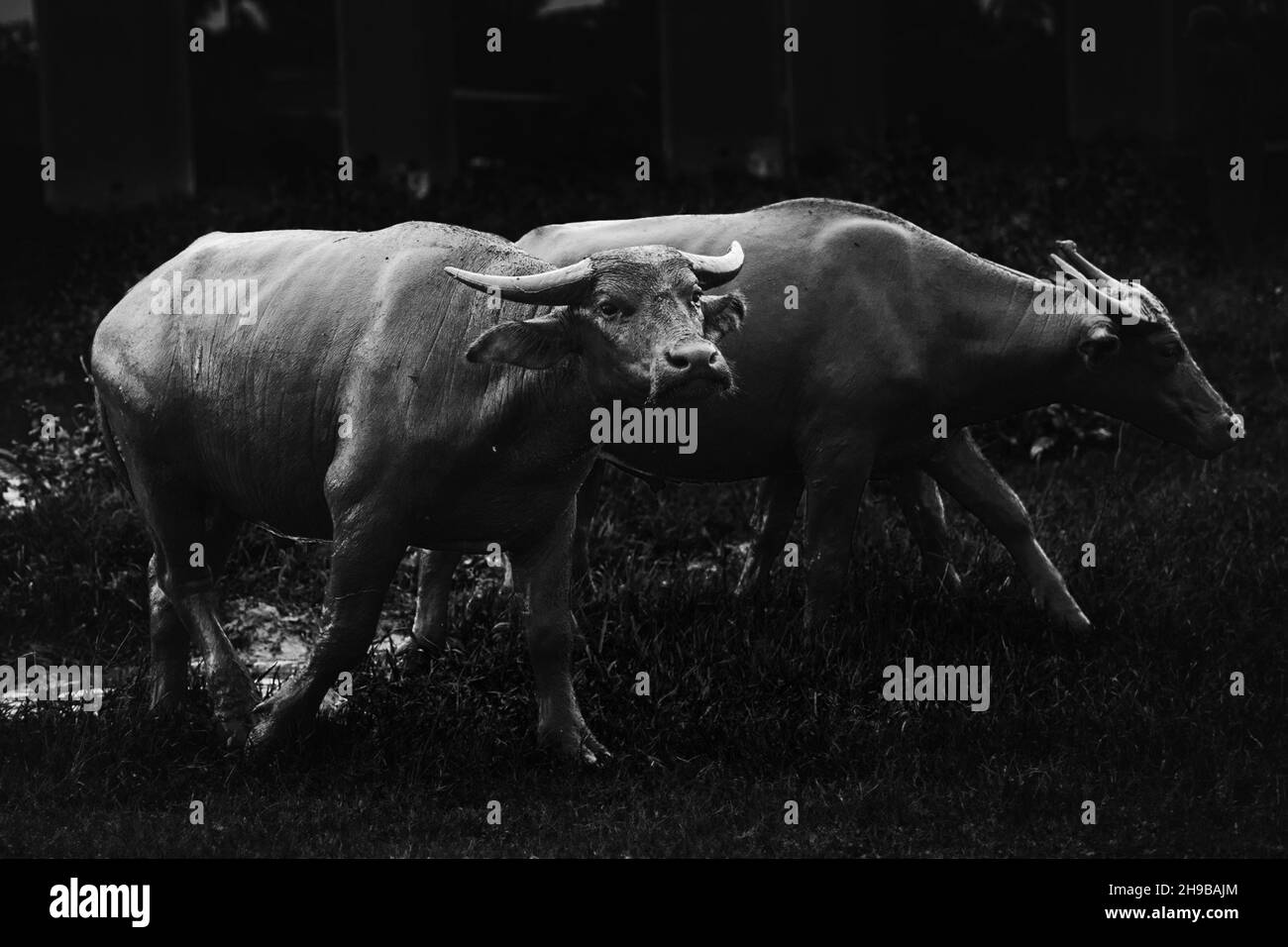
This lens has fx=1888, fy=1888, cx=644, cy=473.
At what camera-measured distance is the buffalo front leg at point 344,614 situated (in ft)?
22.8

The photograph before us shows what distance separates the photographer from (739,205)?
49.4 ft

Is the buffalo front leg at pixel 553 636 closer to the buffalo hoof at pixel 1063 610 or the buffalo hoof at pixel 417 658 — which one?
the buffalo hoof at pixel 417 658

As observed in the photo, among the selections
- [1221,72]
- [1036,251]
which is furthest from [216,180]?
[1221,72]

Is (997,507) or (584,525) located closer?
(997,507)

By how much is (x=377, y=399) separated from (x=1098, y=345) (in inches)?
128

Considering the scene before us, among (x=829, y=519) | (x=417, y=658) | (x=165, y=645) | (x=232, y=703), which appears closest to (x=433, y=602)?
(x=417, y=658)

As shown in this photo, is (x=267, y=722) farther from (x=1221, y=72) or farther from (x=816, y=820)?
(x=1221, y=72)

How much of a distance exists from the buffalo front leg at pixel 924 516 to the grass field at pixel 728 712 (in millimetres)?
159

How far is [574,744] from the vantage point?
729cm

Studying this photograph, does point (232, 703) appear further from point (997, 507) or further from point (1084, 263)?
point (1084, 263)

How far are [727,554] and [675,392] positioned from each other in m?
4.19

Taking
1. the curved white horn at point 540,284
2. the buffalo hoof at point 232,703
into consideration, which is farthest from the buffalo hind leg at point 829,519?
the buffalo hoof at point 232,703

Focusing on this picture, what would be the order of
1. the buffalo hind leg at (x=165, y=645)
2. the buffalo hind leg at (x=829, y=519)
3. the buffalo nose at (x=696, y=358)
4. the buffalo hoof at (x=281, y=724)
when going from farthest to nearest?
the buffalo hind leg at (x=829, y=519)
the buffalo hind leg at (x=165, y=645)
the buffalo hoof at (x=281, y=724)
the buffalo nose at (x=696, y=358)

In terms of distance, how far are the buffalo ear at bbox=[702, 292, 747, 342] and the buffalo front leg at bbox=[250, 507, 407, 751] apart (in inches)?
54.1
